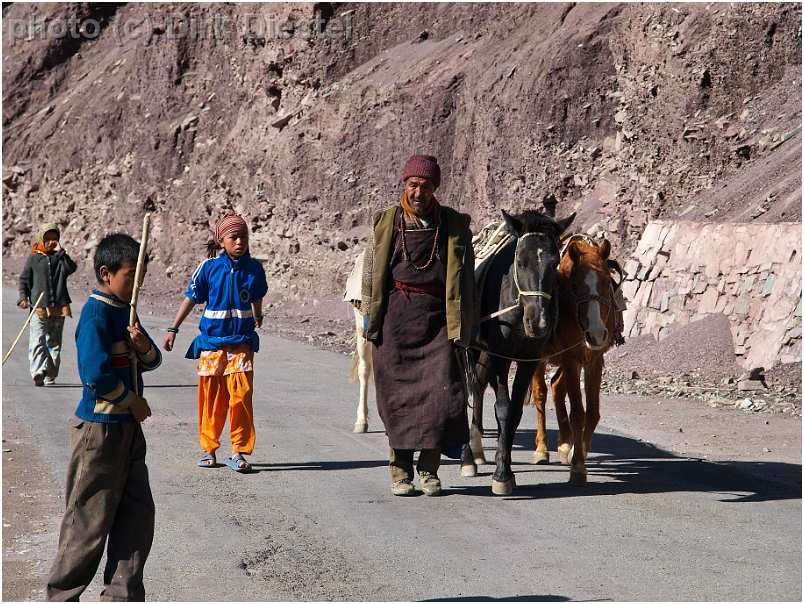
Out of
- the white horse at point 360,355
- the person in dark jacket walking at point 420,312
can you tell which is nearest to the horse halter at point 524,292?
the person in dark jacket walking at point 420,312

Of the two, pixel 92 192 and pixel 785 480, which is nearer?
pixel 785 480

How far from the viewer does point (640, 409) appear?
45.5 ft

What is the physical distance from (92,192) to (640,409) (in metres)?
31.8

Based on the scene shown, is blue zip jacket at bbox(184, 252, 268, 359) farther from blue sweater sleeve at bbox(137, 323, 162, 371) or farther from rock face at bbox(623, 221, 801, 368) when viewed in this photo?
rock face at bbox(623, 221, 801, 368)

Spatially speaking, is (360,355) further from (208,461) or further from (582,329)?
(582,329)

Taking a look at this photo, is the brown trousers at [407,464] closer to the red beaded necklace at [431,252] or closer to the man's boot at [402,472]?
the man's boot at [402,472]

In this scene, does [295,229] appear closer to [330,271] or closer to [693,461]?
[330,271]

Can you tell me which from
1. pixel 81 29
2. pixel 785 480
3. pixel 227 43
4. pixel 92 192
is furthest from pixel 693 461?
pixel 81 29

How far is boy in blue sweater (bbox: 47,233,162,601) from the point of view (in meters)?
5.61

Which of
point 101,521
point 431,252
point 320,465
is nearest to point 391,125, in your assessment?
point 320,465

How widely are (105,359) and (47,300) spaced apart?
33.5 ft

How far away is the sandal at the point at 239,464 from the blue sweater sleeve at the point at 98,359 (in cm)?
446

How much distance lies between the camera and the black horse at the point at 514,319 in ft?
29.7

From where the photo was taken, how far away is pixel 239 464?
33.1ft
